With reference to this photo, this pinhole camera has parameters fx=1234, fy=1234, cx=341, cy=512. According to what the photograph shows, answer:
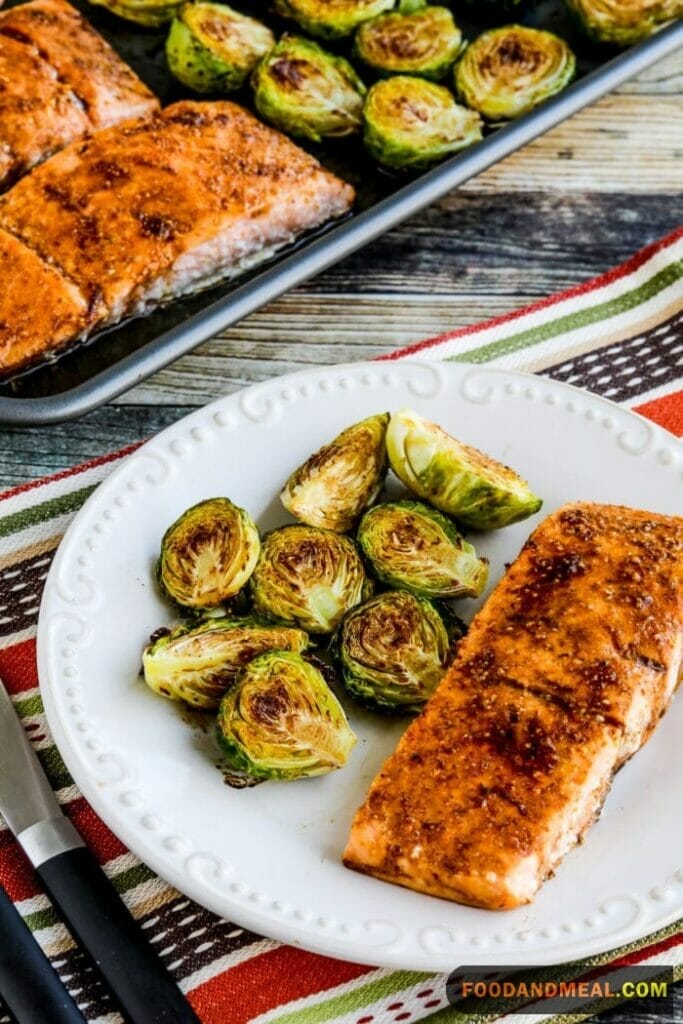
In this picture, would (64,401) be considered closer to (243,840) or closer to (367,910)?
(243,840)

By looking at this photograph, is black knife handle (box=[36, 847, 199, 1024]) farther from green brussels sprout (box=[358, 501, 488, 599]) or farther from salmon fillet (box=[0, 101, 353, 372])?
salmon fillet (box=[0, 101, 353, 372])

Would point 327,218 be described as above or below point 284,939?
above

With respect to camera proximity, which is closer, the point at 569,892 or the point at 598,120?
the point at 569,892

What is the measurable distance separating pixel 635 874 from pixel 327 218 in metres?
2.66

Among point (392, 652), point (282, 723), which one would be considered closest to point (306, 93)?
point (392, 652)

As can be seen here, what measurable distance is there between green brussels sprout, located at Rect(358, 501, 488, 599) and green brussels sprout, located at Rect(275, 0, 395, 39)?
250 centimetres

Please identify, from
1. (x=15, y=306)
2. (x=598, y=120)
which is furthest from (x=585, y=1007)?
(x=598, y=120)

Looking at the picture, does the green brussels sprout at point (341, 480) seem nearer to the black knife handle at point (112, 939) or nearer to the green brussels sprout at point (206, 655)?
the green brussels sprout at point (206, 655)

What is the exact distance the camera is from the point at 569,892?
8.83ft

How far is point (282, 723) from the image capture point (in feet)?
9.21

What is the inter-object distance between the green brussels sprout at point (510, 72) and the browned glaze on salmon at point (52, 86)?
1197mm

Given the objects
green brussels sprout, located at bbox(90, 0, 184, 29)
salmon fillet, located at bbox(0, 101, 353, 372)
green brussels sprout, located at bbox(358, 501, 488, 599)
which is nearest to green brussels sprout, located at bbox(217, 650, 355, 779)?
green brussels sprout, located at bbox(358, 501, 488, 599)

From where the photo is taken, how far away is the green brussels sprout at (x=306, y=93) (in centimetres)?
455

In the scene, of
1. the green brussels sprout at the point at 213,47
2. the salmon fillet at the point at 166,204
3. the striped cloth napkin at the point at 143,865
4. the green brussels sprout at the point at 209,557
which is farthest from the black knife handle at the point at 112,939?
the green brussels sprout at the point at 213,47
